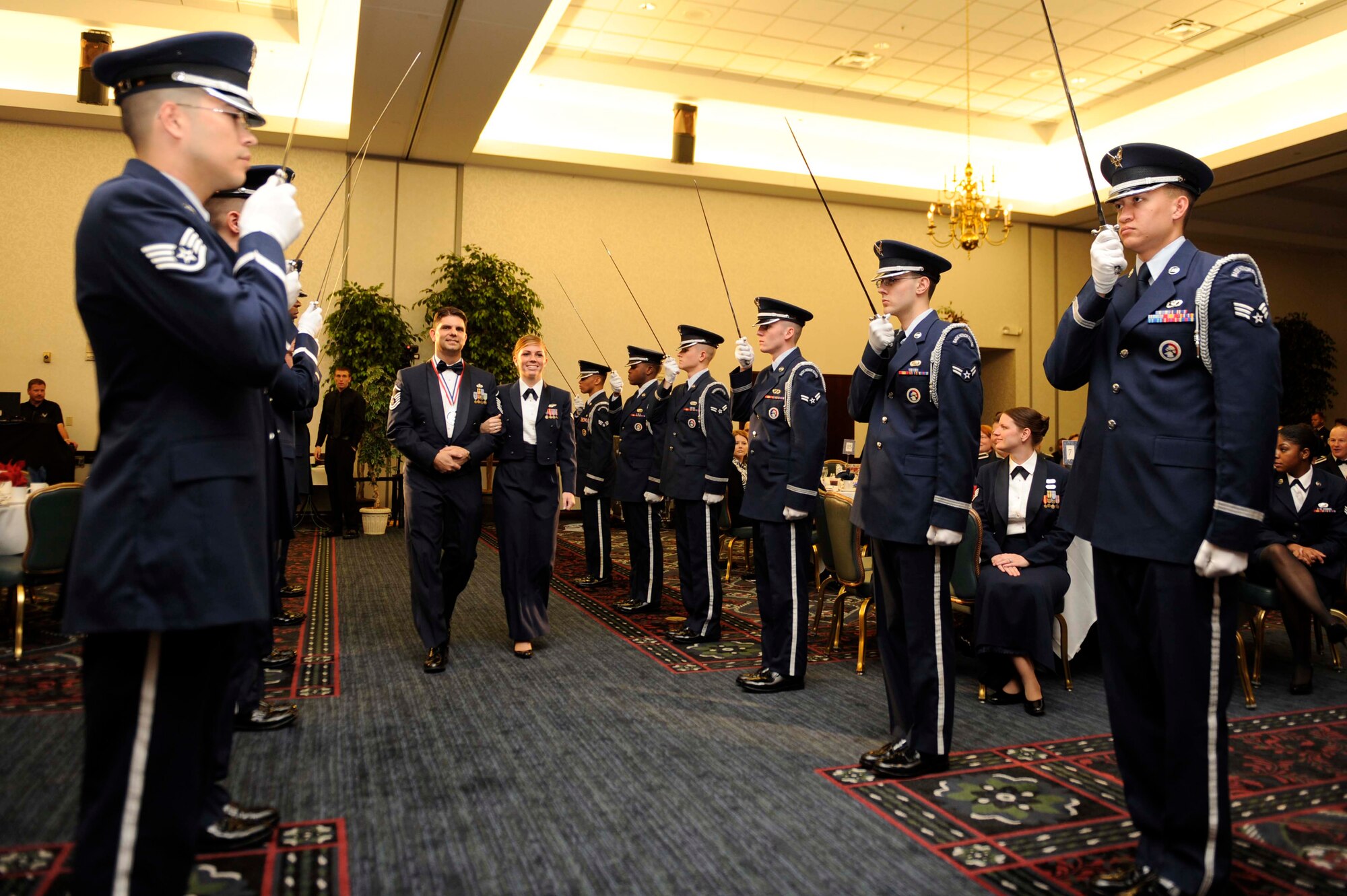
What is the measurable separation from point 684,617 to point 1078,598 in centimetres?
221

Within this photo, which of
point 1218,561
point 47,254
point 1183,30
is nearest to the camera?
point 1218,561

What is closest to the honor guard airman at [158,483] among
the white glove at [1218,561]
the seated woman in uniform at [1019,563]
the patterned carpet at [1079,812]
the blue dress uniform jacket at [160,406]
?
the blue dress uniform jacket at [160,406]

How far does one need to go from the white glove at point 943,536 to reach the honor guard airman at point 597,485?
3.88 meters

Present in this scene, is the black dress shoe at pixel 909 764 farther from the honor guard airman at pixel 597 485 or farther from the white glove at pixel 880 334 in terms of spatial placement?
the honor guard airman at pixel 597 485

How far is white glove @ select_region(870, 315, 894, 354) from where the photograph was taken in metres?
2.93

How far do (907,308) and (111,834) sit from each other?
2574mm

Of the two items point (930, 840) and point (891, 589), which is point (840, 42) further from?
point (930, 840)

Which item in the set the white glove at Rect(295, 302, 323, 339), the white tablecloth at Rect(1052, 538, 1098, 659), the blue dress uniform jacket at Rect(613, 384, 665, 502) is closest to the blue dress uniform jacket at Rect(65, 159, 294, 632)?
the white glove at Rect(295, 302, 323, 339)

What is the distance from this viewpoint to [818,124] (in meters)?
11.1

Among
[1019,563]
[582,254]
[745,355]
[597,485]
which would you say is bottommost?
[1019,563]

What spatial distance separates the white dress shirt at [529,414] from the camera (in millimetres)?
4473

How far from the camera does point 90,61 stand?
8625 millimetres

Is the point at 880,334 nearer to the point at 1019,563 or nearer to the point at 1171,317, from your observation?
the point at 1171,317

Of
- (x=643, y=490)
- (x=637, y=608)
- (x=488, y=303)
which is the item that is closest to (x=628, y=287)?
(x=488, y=303)
